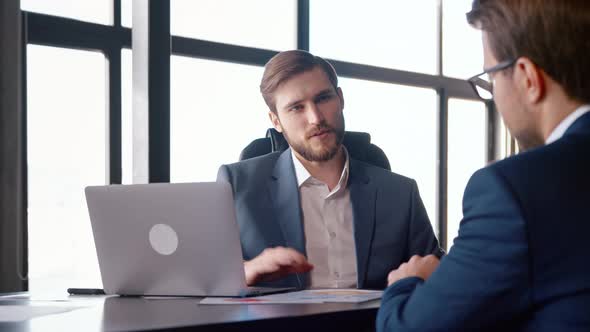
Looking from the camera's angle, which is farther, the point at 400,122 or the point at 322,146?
the point at 400,122

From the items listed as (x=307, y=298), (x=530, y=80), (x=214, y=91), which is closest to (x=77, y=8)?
(x=214, y=91)

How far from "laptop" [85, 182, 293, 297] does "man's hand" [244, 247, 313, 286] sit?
0.07 m

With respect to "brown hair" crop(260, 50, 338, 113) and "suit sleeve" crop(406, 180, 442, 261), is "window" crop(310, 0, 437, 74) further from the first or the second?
"suit sleeve" crop(406, 180, 442, 261)

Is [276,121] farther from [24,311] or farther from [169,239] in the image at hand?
[24,311]

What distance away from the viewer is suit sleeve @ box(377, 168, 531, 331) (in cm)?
121

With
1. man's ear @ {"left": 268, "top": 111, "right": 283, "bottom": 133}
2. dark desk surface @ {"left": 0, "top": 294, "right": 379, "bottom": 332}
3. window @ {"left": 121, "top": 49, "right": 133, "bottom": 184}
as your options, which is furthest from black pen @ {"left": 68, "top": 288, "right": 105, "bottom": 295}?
window @ {"left": 121, "top": 49, "right": 133, "bottom": 184}

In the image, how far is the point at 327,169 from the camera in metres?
2.72

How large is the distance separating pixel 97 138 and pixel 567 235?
3061 mm

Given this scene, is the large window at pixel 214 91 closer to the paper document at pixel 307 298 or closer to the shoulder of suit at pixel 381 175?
the shoulder of suit at pixel 381 175

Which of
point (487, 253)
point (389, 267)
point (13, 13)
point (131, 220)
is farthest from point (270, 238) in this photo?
point (13, 13)

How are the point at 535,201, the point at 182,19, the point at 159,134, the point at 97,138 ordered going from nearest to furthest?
the point at 535,201 → the point at 159,134 → the point at 97,138 → the point at 182,19

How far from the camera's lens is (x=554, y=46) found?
51.8 inches

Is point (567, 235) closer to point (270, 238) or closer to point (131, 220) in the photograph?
point (131, 220)

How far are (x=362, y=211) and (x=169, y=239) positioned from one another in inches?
34.2
